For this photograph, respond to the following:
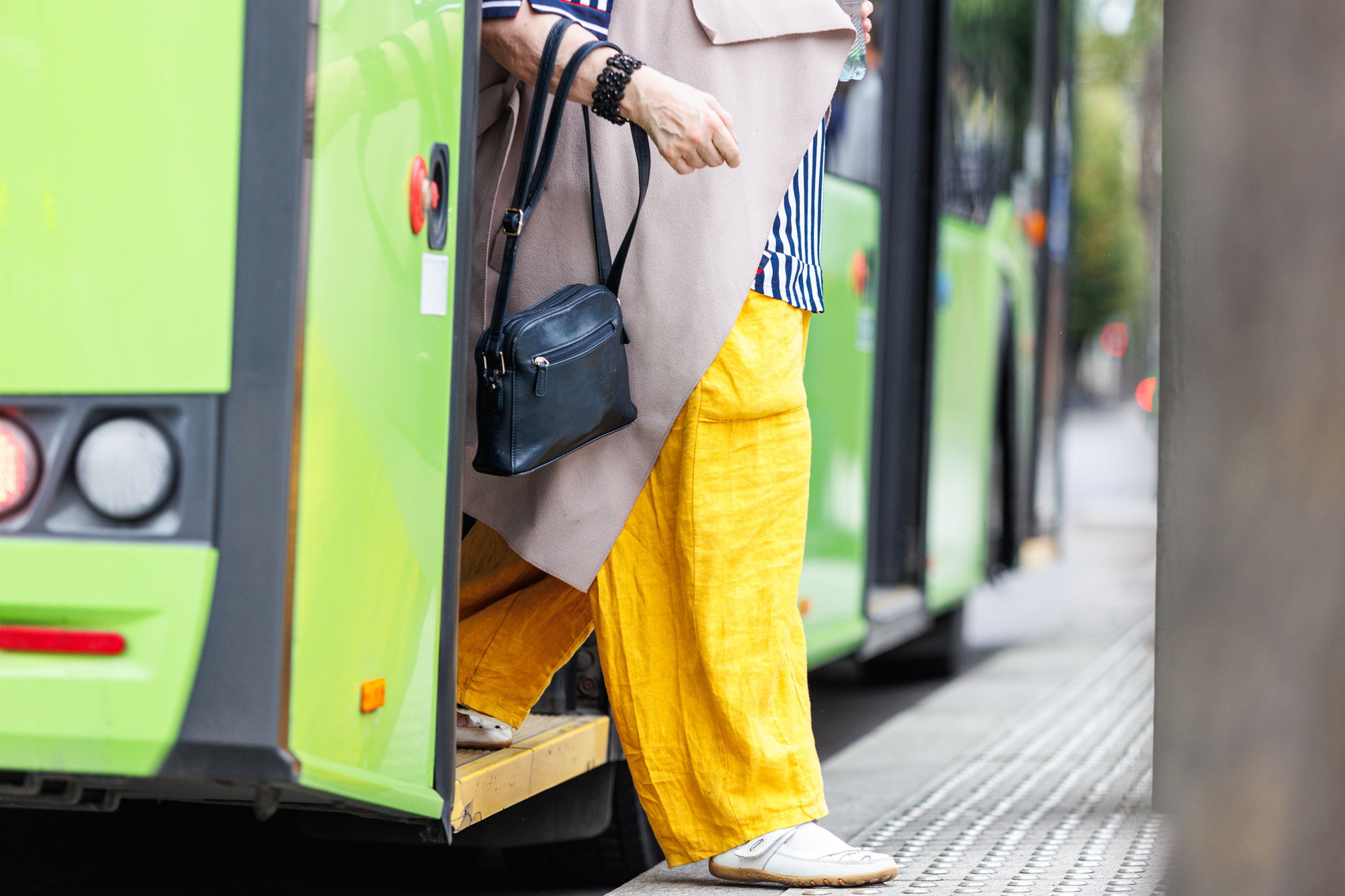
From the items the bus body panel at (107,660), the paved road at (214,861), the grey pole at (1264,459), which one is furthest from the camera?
the paved road at (214,861)

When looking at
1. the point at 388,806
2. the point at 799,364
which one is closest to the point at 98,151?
the point at 388,806

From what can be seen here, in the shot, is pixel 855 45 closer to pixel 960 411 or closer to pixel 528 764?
pixel 528 764

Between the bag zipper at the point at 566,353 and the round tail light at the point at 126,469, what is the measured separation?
1.90 ft

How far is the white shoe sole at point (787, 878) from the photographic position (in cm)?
254

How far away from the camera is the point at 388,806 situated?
1.99 meters

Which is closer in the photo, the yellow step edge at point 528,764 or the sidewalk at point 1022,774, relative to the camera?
the yellow step edge at point 528,764

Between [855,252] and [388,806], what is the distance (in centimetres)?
273

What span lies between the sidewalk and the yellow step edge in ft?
0.77

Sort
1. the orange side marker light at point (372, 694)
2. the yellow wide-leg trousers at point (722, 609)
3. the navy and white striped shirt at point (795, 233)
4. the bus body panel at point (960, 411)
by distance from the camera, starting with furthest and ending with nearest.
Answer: the bus body panel at point (960, 411), the yellow wide-leg trousers at point (722, 609), the navy and white striped shirt at point (795, 233), the orange side marker light at point (372, 694)

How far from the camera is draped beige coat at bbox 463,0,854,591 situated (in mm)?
2400

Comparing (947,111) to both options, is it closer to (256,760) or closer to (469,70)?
(469,70)

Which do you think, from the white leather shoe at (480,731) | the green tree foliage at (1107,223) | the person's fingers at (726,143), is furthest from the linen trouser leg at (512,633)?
the green tree foliage at (1107,223)

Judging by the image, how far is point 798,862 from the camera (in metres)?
2.54

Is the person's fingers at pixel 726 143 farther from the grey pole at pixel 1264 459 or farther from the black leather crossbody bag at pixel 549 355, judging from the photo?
the grey pole at pixel 1264 459
